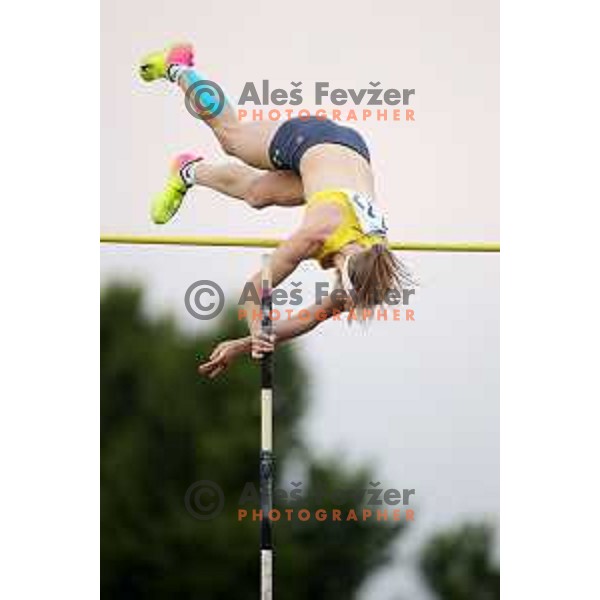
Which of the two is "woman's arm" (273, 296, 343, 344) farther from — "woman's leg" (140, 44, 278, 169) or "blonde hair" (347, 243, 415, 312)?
"woman's leg" (140, 44, 278, 169)

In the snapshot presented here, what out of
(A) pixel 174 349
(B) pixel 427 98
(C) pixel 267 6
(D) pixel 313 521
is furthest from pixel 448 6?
(D) pixel 313 521

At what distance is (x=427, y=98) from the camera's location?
3834 mm

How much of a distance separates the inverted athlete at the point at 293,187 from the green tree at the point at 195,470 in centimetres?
11

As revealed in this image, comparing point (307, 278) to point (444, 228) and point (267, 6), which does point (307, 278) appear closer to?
point (444, 228)

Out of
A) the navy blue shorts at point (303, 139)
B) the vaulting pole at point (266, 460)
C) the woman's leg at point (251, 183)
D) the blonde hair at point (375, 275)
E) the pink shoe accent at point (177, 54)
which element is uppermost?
Result: the pink shoe accent at point (177, 54)

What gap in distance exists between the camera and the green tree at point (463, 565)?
385 centimetres

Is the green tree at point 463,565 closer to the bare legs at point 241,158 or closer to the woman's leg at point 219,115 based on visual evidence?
the bare legs at point 241,158

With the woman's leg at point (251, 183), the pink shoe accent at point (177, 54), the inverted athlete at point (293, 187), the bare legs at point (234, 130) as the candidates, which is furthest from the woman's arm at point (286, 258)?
the pink shoe accent at point (177, 54)

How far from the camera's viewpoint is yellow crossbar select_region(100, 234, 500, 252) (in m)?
3.81

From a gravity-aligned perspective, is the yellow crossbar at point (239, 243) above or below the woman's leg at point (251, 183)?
below

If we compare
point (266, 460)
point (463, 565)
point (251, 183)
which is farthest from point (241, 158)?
point (463, 565)

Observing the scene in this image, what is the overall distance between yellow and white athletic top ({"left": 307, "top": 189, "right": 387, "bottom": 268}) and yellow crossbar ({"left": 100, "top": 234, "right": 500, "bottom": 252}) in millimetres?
80

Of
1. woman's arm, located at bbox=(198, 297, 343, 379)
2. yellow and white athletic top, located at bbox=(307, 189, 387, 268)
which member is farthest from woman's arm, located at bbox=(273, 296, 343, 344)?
yellow and white athletic top, located at bbox=(307, 189, 387, 268)
